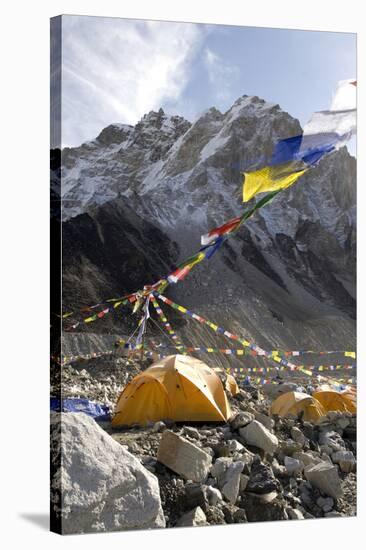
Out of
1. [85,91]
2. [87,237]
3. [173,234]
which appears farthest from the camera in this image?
[173,234]

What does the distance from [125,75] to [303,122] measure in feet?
6.51

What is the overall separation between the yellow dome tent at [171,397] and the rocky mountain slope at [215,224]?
117 cm

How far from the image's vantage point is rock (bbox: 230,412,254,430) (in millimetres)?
9062

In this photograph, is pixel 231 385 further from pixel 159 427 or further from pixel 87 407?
pixel 87 407

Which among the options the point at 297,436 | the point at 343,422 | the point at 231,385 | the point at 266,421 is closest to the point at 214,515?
the point at 266,421

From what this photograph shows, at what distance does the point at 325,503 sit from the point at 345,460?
0.59m

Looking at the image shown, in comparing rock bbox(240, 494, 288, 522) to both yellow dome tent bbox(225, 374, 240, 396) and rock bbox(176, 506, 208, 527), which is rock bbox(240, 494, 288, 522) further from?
yellow dome tent bbox(225, 374, 240, 396)

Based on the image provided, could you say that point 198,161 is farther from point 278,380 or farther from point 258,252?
point 278,380

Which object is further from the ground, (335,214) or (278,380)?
(335,214)

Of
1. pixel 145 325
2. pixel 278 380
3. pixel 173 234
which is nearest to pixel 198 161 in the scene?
pixel 173 234

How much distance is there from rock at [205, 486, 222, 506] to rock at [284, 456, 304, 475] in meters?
1.00

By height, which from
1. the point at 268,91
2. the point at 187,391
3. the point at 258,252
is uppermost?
the point at 268,91

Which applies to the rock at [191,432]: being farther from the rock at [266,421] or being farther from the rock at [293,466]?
the rock at [293,466]

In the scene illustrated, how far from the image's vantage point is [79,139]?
29.0 ft
